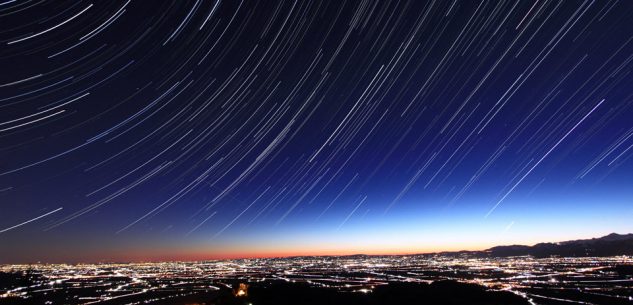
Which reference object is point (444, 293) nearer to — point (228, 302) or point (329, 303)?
point (329, 303)

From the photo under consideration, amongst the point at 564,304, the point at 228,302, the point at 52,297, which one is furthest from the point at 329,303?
the point at 52,297

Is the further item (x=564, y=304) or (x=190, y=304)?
(x=190, y=304)

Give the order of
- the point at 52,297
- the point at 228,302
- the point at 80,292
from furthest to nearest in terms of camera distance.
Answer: the point at 80,292, the point at 52,297, the point at 228,302

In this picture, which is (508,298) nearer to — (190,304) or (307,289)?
(307,289)

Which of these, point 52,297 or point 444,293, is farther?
point 52,297

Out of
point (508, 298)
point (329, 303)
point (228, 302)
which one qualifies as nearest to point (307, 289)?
point (329, 303)

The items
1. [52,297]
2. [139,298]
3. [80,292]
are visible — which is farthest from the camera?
[80,292]

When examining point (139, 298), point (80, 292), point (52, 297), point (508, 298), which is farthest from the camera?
point (80, 292)

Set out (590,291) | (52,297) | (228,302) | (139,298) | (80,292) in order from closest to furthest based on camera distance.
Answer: (228,302), (590,291), (139,298), (52,297), (80,292)

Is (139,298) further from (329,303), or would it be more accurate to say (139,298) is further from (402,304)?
(402,304)
